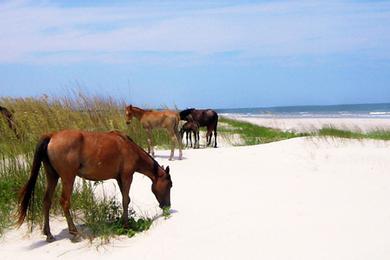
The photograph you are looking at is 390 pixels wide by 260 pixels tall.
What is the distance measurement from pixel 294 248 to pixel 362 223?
3.48 feet

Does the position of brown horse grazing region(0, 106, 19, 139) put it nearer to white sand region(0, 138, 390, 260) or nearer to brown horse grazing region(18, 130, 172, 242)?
white sand region(0, 138, 390, 260)

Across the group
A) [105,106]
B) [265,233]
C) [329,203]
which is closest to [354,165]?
[329,203]

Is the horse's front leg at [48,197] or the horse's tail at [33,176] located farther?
the horse's front leg at [48,197]

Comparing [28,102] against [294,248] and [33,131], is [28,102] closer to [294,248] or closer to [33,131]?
[33,131]

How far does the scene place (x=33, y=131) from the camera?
980 cm

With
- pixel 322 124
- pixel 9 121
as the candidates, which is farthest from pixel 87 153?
pixel 322 124

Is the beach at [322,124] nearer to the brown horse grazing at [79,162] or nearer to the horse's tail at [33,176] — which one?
the brown horse grazing at [79,162]

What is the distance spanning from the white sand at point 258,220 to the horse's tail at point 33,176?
0.44 meters

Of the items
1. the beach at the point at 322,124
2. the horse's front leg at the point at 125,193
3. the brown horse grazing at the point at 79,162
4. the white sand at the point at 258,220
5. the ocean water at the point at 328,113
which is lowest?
the ocean water at the point at 328,113

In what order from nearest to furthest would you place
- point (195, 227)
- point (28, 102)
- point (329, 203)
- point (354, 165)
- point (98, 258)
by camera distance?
point (98, 258) → point (195, 227) → point (329, 203) → point (354, 165) → point (28, 102)

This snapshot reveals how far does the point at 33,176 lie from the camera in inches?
222

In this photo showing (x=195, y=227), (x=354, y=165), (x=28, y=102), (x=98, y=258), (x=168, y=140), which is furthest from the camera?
(x=168, y=140)

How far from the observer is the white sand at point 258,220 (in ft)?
16.3

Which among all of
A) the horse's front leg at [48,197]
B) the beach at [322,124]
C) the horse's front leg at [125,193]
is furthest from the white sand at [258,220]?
the beach at [322,124]
